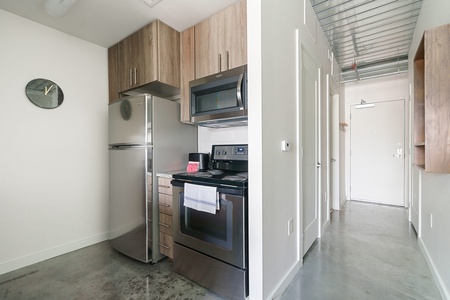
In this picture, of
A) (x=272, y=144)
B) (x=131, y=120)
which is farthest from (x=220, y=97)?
(x=131, y=120)

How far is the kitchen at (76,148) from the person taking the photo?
1399 millimetres

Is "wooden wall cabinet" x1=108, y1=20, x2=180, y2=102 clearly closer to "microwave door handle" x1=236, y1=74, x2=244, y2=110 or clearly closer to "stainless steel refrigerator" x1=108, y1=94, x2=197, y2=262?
"stainless steel refrigerator" x1=108, y1=94, x2=197, y2=262

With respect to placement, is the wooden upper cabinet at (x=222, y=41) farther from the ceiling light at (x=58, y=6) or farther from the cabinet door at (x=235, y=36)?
the ceiling light at (x=58, y=6)

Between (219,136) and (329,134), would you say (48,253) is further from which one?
(329,134)

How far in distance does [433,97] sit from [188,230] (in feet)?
6.70

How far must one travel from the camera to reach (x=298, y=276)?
183 centimetres

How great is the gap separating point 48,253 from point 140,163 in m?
1.51

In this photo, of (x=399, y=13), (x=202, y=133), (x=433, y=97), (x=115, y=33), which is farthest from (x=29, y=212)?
(x=399, y=13)

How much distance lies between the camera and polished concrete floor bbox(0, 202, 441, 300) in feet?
5.32

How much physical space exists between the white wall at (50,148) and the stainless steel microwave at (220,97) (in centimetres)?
152

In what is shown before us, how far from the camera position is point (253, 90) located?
1399 millimetres

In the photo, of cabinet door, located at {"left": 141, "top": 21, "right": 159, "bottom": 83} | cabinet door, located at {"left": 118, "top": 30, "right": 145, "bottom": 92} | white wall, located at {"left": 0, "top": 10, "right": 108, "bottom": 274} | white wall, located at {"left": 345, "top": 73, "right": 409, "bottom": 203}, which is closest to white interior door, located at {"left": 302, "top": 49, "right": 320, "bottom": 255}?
cabinet door, located at {"left": 141, "top": 21, "right": 159, "bottom": 83}

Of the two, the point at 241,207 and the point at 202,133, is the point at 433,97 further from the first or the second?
the point at 202,133

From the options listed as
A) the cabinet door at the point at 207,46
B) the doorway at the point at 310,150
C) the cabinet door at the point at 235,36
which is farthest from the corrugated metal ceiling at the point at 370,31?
the cabinet door at the point at 207,46
